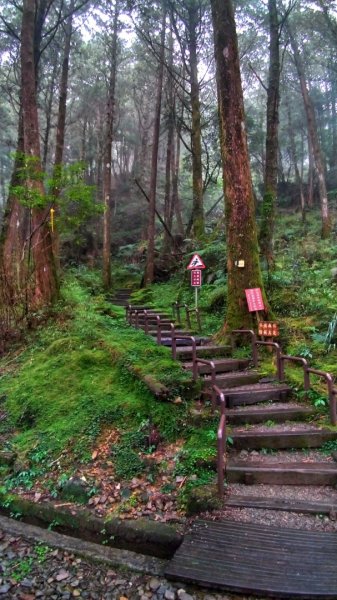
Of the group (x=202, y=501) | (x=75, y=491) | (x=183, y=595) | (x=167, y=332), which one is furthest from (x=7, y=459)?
(x=167, y=332)

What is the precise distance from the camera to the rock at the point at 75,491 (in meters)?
4.86

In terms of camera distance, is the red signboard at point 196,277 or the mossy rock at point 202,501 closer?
the mossy rock at point 202,501

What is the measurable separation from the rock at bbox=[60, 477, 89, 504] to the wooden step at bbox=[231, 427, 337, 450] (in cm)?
198

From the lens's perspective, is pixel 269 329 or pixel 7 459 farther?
pixel 269 329

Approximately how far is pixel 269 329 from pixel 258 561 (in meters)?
4.56

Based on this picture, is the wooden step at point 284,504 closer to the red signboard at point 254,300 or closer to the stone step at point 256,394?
the stone step at point 256,394

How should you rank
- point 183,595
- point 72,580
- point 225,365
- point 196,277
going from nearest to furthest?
point 183,595, point 72,580, point 225,365, point 196,277

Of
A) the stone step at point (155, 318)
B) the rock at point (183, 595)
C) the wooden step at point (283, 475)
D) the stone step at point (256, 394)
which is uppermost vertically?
the stone step at point (155, 318)

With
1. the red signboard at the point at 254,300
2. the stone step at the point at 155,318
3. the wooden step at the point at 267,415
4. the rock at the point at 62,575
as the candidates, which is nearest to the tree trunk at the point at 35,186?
the stone step at the point at 155,318

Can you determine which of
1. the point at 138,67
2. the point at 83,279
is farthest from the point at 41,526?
the point at 138,67

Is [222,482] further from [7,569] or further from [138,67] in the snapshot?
[138,67]

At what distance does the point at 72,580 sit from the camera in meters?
3.77

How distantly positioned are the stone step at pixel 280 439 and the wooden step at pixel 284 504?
909 millimetres

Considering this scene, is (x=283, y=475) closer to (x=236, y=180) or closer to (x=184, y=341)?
(x=184, y=341)
